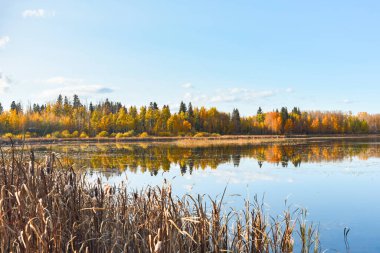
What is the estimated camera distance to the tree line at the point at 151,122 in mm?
68125

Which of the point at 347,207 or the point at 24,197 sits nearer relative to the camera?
the point at 24,197

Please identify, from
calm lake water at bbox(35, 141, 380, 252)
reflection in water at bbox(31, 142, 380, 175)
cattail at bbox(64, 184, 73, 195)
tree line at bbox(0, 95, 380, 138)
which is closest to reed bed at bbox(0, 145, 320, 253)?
cattail at bbox(64, 184, 73, 195)

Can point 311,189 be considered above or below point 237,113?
below

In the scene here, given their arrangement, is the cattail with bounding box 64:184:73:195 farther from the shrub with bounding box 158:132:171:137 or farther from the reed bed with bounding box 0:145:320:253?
the shrub with bounding box 158:132:171:137

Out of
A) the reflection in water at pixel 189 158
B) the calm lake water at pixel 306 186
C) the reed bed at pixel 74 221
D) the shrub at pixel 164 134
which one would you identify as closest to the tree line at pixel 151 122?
the shrub at pixel 164 134

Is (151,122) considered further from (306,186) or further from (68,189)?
(68,189)

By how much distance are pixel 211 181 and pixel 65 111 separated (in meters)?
79.1

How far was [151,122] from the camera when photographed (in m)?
79.5

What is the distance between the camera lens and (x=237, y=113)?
304 feet

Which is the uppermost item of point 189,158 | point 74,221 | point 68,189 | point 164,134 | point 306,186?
point 164,134

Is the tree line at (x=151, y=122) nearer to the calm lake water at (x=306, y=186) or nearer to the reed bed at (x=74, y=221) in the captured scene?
the calm lake water at (x=306, y=186)

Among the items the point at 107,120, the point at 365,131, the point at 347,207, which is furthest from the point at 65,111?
the point at 365,131

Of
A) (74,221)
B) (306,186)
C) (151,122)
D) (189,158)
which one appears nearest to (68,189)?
(74,221)

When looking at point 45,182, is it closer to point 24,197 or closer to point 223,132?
point 24,197
